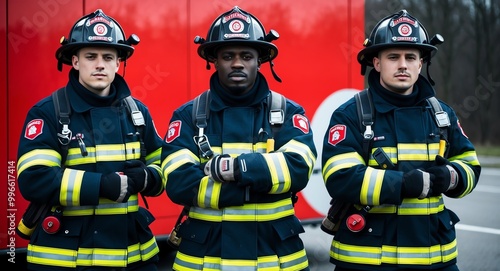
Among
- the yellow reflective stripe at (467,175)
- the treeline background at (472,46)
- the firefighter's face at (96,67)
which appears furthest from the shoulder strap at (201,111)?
the treeline background at (472,46)

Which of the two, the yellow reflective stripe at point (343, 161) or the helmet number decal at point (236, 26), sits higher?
the helmet number decal at point (236, 26)

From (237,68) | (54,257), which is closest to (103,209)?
(54,257)

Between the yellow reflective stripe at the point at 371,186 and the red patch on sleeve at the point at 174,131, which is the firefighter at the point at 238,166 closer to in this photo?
the red patch on sleeve at the point at 174,131

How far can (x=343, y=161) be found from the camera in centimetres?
315

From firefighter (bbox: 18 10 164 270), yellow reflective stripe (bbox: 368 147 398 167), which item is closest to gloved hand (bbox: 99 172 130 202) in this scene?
firefighter (bbox: 18 10 164 270)

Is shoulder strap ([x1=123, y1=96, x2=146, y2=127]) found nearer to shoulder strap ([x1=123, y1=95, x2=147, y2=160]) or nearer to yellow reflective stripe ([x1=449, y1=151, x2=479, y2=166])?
shoulder strap ([x1=123, y1=95, x2=147, y2=160])

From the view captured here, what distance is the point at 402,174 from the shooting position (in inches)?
121

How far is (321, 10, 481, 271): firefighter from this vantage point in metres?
3.08

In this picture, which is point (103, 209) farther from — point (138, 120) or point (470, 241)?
point (470, 241)

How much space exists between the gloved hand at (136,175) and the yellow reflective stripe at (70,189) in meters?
0.25

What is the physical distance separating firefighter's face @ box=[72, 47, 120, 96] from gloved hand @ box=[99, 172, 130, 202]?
556mm

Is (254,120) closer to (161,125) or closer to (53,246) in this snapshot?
(53,246)

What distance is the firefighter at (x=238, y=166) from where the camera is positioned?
9.75ft

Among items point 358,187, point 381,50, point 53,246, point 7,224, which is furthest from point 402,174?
point 7,224
